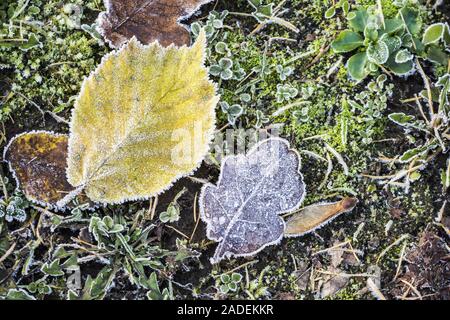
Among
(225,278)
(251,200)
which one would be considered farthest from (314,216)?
(225,278)

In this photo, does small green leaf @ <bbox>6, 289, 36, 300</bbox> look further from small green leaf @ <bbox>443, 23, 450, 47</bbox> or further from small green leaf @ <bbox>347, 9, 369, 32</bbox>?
small green leaf @ <bbox>443, 23, 450, 47</bbox>

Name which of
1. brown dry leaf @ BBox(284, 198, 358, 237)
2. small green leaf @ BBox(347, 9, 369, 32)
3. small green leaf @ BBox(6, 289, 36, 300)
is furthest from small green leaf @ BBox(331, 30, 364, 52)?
small green leaf @ BBox(6, 289, 36, 300)

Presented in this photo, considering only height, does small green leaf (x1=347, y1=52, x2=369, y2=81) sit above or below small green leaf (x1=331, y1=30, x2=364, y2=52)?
below

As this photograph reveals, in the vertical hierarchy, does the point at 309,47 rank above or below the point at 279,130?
above

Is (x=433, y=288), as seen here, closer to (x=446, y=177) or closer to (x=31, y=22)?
(x=446, y=177)

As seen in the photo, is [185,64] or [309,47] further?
[309,47]

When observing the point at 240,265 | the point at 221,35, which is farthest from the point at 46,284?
the point at 221,35
